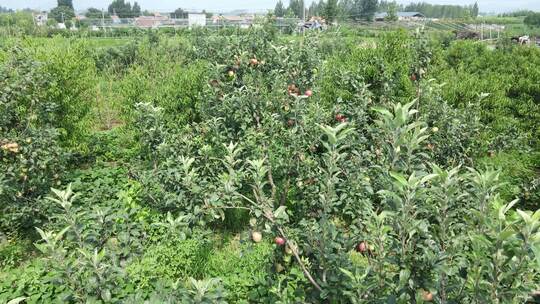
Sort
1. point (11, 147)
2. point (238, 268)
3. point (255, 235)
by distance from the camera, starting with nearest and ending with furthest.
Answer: point (255, 235)
point (238, 268)
point (11, 147)

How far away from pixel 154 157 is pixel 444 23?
2804 cm

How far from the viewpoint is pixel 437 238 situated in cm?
176

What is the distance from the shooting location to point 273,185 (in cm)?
384

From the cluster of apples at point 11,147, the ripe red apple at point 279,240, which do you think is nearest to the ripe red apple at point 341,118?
the ripe red apple at point 279,240

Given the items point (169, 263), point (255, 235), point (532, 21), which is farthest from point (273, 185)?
point (532, 21)

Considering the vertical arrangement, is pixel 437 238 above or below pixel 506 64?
below

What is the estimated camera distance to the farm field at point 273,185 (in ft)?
5.44

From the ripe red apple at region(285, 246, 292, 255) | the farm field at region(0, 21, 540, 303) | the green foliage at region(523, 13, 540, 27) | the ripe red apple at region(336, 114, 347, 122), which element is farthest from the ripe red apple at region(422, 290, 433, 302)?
the green foliage at region(523, 13, 540, 27)

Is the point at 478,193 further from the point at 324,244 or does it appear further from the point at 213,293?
the point at 213,293

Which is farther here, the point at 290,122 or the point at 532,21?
the point at 532,21

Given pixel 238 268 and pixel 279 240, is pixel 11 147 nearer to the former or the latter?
pixel 238 268

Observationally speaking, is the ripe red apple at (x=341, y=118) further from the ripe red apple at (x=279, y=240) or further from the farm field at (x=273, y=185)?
the ripe red apple at (x=279, y=240)

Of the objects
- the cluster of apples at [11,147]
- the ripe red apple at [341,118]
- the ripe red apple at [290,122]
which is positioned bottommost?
the cluster of apples at [11,147]

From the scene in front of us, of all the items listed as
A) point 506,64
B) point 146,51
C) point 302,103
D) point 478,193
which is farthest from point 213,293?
point 146,51
